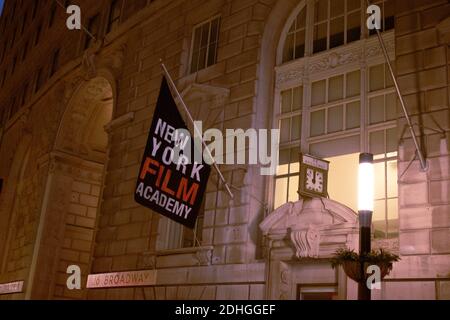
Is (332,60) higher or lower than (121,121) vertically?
lower

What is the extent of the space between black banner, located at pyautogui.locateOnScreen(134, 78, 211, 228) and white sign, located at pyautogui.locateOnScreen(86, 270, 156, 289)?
2996mm

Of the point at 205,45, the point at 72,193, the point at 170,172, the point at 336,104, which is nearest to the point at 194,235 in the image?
the point at 170,172

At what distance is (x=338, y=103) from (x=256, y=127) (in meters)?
2.11

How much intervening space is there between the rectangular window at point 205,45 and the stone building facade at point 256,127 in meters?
0.04

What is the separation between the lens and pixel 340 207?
1161 cm

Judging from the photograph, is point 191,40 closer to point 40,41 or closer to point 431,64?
point 431,64

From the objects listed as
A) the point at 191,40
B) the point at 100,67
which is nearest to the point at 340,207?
the point at 191,40

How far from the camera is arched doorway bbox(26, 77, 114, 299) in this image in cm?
2148

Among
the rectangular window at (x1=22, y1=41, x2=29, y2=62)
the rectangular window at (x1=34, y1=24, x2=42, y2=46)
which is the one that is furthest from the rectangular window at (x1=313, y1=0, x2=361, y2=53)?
the rectangular window at (x1=22, y1=41, x2=29, y2=62)

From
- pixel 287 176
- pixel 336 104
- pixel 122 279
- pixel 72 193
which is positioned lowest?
pixel 122 279

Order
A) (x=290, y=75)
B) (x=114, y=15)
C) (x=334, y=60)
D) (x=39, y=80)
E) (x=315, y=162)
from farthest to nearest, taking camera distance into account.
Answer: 1. (x=39, y=80)
2. (x=114, y=15)
3. (x=290, y=75)
4. (x=334, y=60)
5. (x=315, y=162)

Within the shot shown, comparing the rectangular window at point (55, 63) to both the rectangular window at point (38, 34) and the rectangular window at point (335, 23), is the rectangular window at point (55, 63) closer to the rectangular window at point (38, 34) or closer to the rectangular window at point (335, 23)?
the rectangular window at point (38, 34)

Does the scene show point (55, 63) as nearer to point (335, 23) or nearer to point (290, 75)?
point (290, 75)

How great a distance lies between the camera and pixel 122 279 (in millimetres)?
15820
